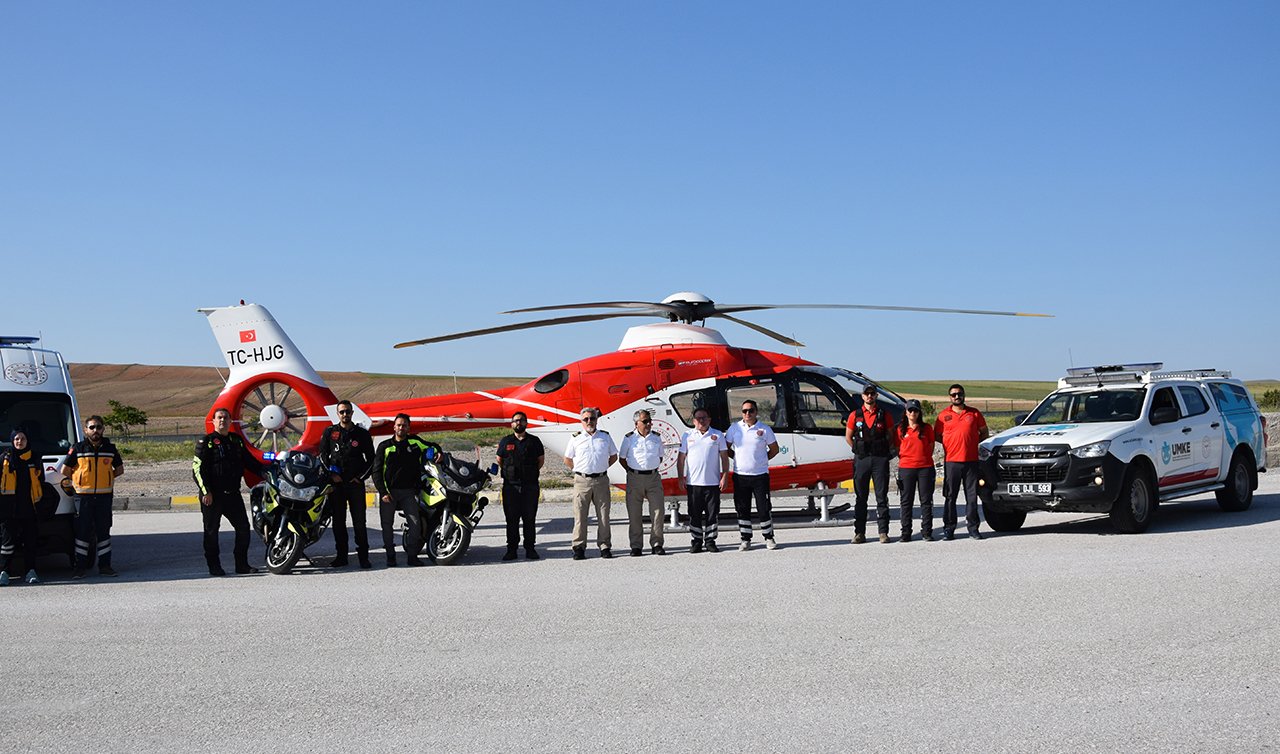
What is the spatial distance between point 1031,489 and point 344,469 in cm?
772

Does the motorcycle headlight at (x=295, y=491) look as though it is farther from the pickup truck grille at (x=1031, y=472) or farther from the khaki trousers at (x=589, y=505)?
the pickup truck grille at (x=1031, y=472)

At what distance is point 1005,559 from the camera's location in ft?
34.1

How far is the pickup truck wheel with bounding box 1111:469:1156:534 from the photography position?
12.1m

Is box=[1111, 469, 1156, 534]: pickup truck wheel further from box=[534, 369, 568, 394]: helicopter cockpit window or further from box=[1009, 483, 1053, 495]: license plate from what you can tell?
box=[534, 369, 568, 394]: helicopter cockpit window

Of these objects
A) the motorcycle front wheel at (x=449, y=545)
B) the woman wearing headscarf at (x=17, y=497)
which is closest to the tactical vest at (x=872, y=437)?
the motorcycle front wheel at (x=449, y=545)

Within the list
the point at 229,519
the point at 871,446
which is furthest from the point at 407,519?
the point at 871,446

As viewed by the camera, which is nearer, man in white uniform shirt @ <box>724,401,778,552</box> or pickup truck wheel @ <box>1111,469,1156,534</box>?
pickup truck wheel @ <box>1111,469,1156,534</box>

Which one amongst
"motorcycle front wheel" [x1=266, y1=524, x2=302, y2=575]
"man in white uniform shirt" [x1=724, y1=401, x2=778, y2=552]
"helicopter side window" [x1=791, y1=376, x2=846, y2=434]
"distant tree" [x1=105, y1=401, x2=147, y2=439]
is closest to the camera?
"motorcycle front wheel" [x1=266, y1=524, x2=302, y2=575]

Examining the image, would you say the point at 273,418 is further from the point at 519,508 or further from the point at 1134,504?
the point at 1134,504

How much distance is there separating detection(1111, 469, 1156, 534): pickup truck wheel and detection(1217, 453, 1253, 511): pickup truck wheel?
2.37 metres

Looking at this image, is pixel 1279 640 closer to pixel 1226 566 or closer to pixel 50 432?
pixel 1226 566

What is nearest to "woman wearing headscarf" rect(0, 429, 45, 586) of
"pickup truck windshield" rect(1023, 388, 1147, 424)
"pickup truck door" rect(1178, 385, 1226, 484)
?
"pickup truck windshield" rect(1023, 388, 1147, 424)

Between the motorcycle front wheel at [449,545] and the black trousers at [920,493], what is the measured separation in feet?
16.2

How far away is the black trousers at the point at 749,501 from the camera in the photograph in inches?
480
